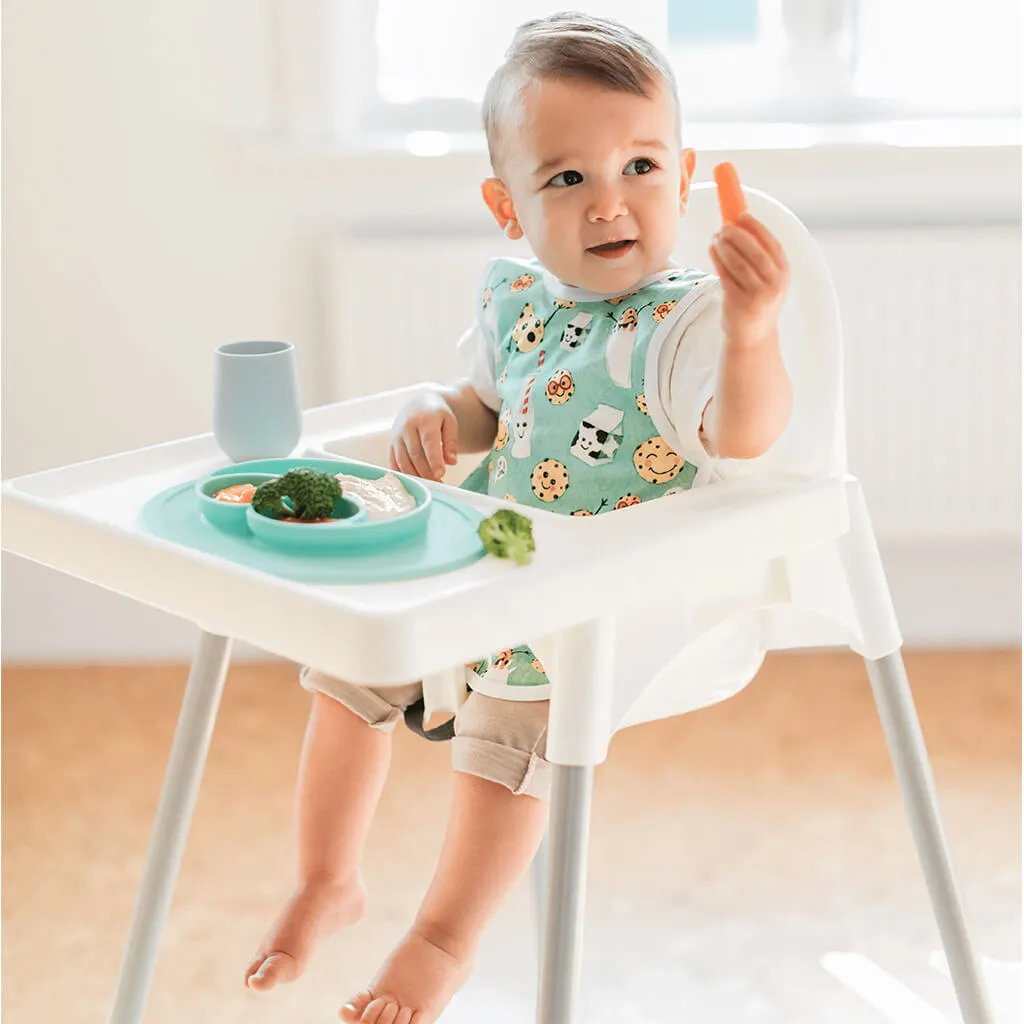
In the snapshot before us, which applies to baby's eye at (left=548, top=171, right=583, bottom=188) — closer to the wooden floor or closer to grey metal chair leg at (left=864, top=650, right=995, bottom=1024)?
grey metal chair leg at (left=864, top=650, right=995, bottom=1024)

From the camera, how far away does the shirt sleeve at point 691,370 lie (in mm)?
1178

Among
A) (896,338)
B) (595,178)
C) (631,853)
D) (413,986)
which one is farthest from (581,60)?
(896,338)

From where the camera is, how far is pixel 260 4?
7.64 ft

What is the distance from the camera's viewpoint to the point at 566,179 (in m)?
1.21

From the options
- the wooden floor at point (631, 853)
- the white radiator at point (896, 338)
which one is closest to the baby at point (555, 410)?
the wooden floor at point (631, 853)

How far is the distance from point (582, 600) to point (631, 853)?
44.0 inches

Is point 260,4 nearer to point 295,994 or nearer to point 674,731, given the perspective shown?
point 674,731

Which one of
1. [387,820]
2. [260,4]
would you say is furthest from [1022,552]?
[260,4]

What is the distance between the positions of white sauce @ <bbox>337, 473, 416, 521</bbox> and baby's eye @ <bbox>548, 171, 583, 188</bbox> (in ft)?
0.88

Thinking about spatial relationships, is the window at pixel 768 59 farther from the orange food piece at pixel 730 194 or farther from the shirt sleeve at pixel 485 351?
the orange food piece at pixel 730 194

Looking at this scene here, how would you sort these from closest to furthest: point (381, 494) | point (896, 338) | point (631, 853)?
point (381, 494)
point (631, 853)
point (896, 338)

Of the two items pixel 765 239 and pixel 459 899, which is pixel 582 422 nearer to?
pixel 765 239

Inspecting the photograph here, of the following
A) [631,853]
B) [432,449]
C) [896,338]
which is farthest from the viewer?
[896,338]

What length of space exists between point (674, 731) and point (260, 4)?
4.12 feet
